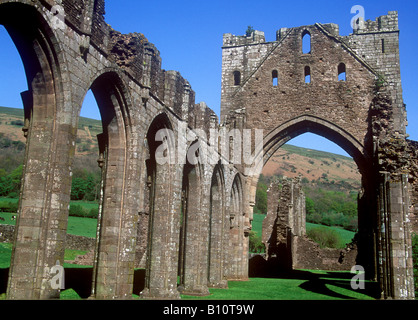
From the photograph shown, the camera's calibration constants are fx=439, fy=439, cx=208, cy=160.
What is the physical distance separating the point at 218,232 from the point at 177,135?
4.40 m

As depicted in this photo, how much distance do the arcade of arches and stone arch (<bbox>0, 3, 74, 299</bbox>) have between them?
1 cm

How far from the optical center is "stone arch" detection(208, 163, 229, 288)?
13.2 metres

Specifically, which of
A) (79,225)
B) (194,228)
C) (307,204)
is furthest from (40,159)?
(307,204)

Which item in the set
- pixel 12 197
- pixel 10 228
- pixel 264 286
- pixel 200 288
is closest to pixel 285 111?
pixel 264 286

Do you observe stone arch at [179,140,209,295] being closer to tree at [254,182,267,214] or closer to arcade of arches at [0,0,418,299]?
arcade of arches at [0,0,418,299]

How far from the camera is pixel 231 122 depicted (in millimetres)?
16688

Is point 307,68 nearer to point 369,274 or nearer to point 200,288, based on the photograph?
point 369,274

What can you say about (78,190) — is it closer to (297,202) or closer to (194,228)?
(297,202)

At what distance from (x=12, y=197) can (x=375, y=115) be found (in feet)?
87.0

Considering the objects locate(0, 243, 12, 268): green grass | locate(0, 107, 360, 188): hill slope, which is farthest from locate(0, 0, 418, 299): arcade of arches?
locate(0, 107, 360, 188): hill slope

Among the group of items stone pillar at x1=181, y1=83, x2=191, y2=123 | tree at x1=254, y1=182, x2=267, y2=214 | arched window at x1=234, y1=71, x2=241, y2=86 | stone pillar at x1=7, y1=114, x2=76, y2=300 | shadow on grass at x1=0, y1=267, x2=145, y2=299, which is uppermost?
arched window at x1=234, y1=71, x2=241, y2=86

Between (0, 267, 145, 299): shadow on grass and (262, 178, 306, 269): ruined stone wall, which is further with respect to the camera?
(262, 178, 306, 269): ruined stone wall

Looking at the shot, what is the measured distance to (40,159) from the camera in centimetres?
567

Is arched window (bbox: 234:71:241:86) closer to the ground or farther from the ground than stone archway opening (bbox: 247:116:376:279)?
farther from the ground
